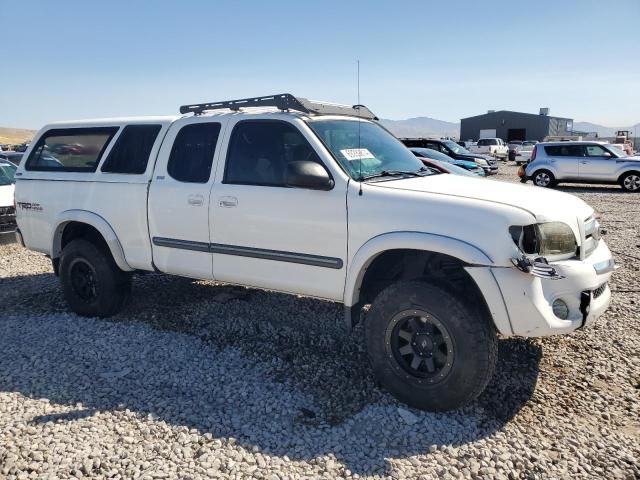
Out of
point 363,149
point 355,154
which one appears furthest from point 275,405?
point 363,149

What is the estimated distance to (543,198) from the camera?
368 centimetres

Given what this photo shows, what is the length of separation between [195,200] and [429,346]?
2295mm

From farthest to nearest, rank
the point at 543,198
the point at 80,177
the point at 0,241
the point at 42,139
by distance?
1. the point at 0,241
2. the point at 42,139
3. the point at 80,177
4. the point at 543,198

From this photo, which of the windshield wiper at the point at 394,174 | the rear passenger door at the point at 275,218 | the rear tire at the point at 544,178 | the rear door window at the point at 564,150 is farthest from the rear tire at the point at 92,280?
the rear door window at the point at 564,150

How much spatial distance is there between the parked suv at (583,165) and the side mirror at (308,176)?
51.6ft

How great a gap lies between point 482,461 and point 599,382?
1505 millimetres

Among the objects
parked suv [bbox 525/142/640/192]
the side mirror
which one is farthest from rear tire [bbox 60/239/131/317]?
parked suv [bbox 525/142/640/192]

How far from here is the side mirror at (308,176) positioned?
371 centimetres

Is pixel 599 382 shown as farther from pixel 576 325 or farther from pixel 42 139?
pixel 42 139

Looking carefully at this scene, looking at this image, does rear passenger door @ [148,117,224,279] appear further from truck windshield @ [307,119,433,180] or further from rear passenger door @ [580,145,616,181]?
rear passenger door @ [580,145,616,181]

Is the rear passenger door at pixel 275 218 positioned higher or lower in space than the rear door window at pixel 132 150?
lower

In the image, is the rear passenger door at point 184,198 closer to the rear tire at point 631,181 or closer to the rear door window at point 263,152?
the rear door window at point 263,152

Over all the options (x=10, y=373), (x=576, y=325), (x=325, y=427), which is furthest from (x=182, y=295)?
(x=576, y=325)

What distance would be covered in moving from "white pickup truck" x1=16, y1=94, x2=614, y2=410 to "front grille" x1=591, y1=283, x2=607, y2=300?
0.06 ft
